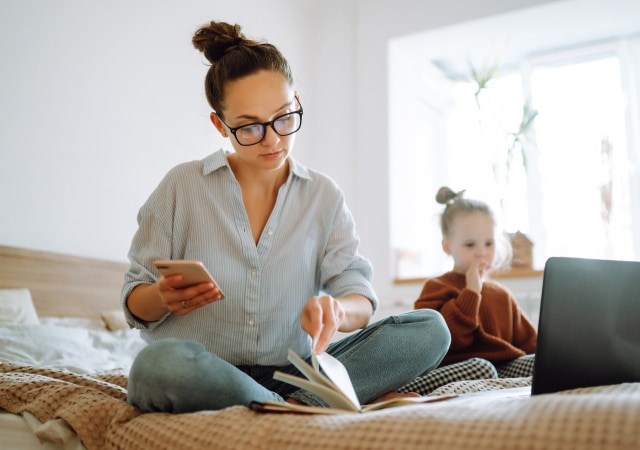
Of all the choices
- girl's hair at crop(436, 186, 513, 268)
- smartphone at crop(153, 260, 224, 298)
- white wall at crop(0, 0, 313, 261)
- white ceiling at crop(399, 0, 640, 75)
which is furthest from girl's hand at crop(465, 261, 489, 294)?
white ceiling at crop(399, 0, 640, 75)

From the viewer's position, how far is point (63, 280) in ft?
8.01

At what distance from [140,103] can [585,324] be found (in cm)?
246

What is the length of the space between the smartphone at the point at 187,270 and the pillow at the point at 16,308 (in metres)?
1.20

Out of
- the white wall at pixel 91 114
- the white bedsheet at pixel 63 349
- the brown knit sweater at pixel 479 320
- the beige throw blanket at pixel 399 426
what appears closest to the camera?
the beige throw blanket at pixel 399 426

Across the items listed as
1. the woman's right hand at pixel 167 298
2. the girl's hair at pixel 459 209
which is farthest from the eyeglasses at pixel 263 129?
the girl's hair at pixel 459 209

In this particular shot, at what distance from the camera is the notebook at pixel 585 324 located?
36.4 inches

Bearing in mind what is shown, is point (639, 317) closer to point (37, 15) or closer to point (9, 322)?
point (9, 322)

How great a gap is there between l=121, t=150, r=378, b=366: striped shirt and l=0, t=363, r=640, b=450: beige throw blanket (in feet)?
0.98

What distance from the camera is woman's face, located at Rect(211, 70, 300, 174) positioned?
1345 millimetres

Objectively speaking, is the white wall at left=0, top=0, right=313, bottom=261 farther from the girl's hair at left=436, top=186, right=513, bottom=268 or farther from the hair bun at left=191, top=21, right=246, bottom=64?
the girl's hair at left=436, top=186, right=513, bottom=268

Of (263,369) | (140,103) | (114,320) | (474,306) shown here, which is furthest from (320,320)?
(140,103)

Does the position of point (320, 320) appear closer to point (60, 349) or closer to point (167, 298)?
point (167, 298)

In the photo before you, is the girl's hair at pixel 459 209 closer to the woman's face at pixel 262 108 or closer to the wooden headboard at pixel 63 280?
the woman's face at pixel 262 108

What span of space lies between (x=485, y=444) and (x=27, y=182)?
2.16 meters
